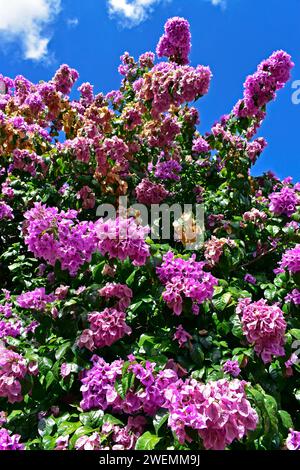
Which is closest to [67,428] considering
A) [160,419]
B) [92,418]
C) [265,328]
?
[92,418]

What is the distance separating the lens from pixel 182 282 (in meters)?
2.57

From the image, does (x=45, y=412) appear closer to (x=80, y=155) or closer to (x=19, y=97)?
(x=80, y=155)

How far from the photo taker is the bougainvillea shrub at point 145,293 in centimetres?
214

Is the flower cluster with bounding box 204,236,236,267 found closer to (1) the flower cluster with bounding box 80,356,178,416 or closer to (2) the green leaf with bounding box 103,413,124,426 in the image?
(1) the flower cluster with bounding box 80,356,178,416

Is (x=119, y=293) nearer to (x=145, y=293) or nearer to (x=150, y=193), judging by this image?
(x=145, y=293)

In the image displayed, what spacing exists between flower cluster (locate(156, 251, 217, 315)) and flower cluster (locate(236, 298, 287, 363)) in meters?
0.26

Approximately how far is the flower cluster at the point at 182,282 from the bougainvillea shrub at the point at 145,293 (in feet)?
0.04

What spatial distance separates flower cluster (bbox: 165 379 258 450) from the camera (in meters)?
1.76

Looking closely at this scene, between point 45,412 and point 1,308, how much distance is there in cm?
102

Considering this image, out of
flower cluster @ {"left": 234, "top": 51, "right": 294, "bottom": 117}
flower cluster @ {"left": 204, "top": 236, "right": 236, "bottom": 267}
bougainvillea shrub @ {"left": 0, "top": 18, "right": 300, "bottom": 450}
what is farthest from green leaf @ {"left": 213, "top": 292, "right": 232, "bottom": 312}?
flower cluster @ {"left": 234, "top": 51, "right": 294, "bottom": 117}

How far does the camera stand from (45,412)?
2.49 m

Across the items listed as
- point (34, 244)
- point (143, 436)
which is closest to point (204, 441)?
point (143, 436)

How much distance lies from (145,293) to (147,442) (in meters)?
0.99

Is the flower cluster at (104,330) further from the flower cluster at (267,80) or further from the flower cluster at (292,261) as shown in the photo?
the flower cluster at (267,80)
